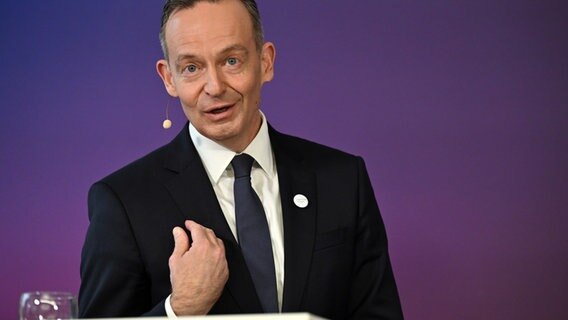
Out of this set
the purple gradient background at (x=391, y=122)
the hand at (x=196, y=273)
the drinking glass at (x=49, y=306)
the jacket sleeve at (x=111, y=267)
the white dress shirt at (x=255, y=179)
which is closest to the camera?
the drinking glass at (x=49, y=306)

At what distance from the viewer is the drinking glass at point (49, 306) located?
209 cm

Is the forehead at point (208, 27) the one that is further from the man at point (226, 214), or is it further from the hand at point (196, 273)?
the hand at point (196, 273)

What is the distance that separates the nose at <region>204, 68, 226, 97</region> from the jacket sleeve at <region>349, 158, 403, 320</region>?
1.54 ft

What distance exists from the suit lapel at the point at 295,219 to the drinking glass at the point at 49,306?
0.73 m

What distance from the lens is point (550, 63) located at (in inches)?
147

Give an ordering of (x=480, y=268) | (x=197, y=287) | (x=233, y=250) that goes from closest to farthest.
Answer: (x=197, y=287)
(x=233, y=250)
(x=480, y=268)

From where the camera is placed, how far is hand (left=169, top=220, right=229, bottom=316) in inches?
99.7

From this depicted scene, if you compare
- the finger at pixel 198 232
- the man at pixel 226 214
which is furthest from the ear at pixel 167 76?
the finger at pixel 198 232

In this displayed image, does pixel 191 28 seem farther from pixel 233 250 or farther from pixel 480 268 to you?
pixel 480 268

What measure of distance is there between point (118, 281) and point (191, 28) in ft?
1.93

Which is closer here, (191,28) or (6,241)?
(191,28)

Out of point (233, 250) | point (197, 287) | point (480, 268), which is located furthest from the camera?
point (480, 268)

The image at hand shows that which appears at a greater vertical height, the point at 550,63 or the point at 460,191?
the point at 550,63

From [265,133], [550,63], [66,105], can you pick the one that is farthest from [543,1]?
[66,105]
